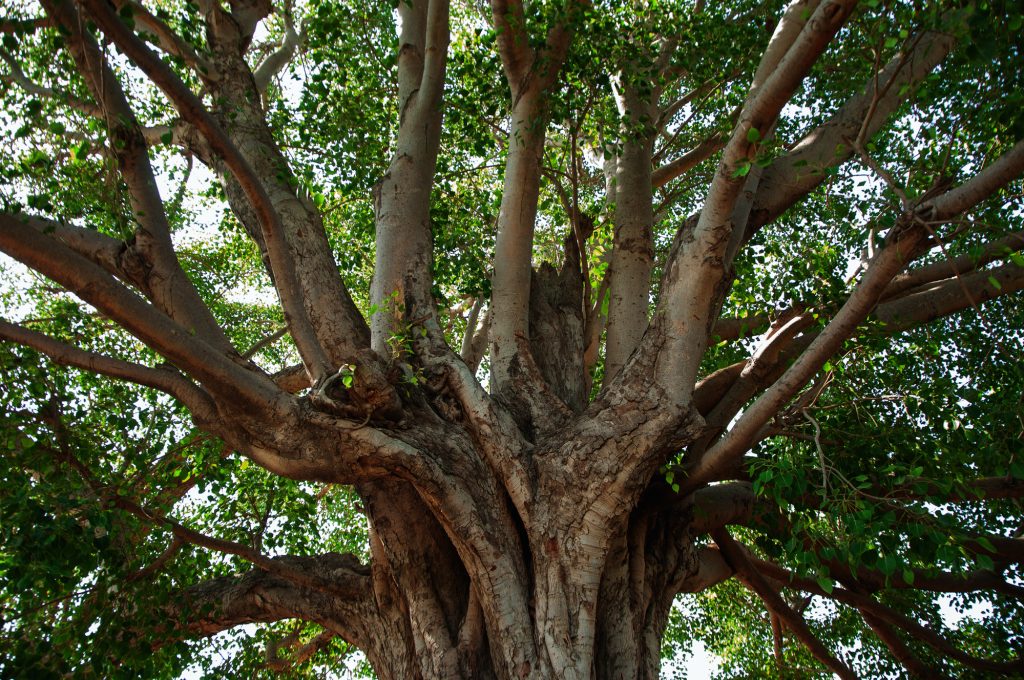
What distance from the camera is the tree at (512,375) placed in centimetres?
349

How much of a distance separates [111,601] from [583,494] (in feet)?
8.01

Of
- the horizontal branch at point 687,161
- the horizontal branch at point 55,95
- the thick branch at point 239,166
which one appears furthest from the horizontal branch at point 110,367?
the horizontal branch at point 687,161

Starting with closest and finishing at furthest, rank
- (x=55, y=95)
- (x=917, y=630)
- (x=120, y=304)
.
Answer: (x=120, y=304) → (x=55, y=95) → (x=917, y=630)

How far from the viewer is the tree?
11.5 ft

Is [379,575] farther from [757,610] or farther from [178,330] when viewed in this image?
[757,610]

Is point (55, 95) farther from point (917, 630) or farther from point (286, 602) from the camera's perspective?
point (917, 630)

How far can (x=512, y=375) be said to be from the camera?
4.93 m

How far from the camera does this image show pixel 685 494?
15.2ft

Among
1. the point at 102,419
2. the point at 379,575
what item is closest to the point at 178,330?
the point at 379,575

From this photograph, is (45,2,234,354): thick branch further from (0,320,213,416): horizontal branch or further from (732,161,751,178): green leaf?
(732,161,751,178): green leaf

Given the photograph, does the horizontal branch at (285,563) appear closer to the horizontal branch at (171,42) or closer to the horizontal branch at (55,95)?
the horizontal branch at (55,95)

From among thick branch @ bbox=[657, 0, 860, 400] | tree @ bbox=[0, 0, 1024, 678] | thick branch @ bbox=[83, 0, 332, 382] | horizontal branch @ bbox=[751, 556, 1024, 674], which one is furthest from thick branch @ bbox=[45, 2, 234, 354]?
horizontal branch @ bbox=[751, 556, 1024, 674]

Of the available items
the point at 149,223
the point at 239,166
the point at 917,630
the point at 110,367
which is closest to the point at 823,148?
the point at 239,166

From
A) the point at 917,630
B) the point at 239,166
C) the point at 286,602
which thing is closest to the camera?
the point at 239,166
